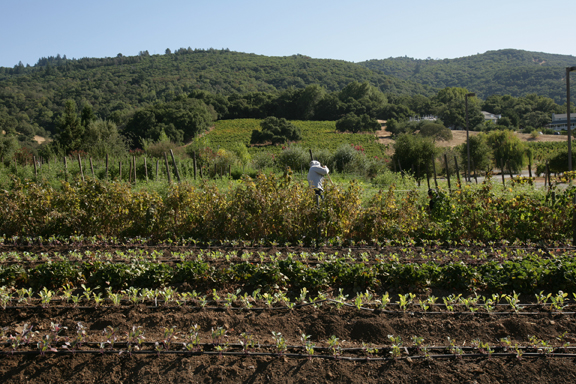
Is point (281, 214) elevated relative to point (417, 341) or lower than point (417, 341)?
elevated

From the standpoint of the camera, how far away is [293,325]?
356 centimetres

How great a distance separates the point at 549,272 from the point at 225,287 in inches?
148

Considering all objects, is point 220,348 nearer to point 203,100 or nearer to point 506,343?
point 506,343

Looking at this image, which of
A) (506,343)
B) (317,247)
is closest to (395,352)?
(506,343)

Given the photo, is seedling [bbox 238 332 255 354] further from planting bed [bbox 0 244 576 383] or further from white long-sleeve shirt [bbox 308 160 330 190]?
white long-sleeve shirt [bbox 308 160 330 190]

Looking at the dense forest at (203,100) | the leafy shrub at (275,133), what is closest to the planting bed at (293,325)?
the dense forest at (203,100)

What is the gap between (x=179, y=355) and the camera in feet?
10.1

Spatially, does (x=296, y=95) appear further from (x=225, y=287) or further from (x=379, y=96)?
(x=225, y=287)

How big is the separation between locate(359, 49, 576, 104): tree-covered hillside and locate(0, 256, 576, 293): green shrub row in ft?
391

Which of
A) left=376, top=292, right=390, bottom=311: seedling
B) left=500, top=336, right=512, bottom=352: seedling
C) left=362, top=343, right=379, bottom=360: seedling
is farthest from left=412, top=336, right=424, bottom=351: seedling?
left=500, top=336, right=512, bottom=352: seedling

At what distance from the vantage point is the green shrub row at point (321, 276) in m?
4.23

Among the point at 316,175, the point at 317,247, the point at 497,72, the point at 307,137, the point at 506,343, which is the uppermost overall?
the point at 497,72

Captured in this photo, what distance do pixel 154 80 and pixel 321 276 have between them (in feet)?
357

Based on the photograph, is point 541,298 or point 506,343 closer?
point 506,343
